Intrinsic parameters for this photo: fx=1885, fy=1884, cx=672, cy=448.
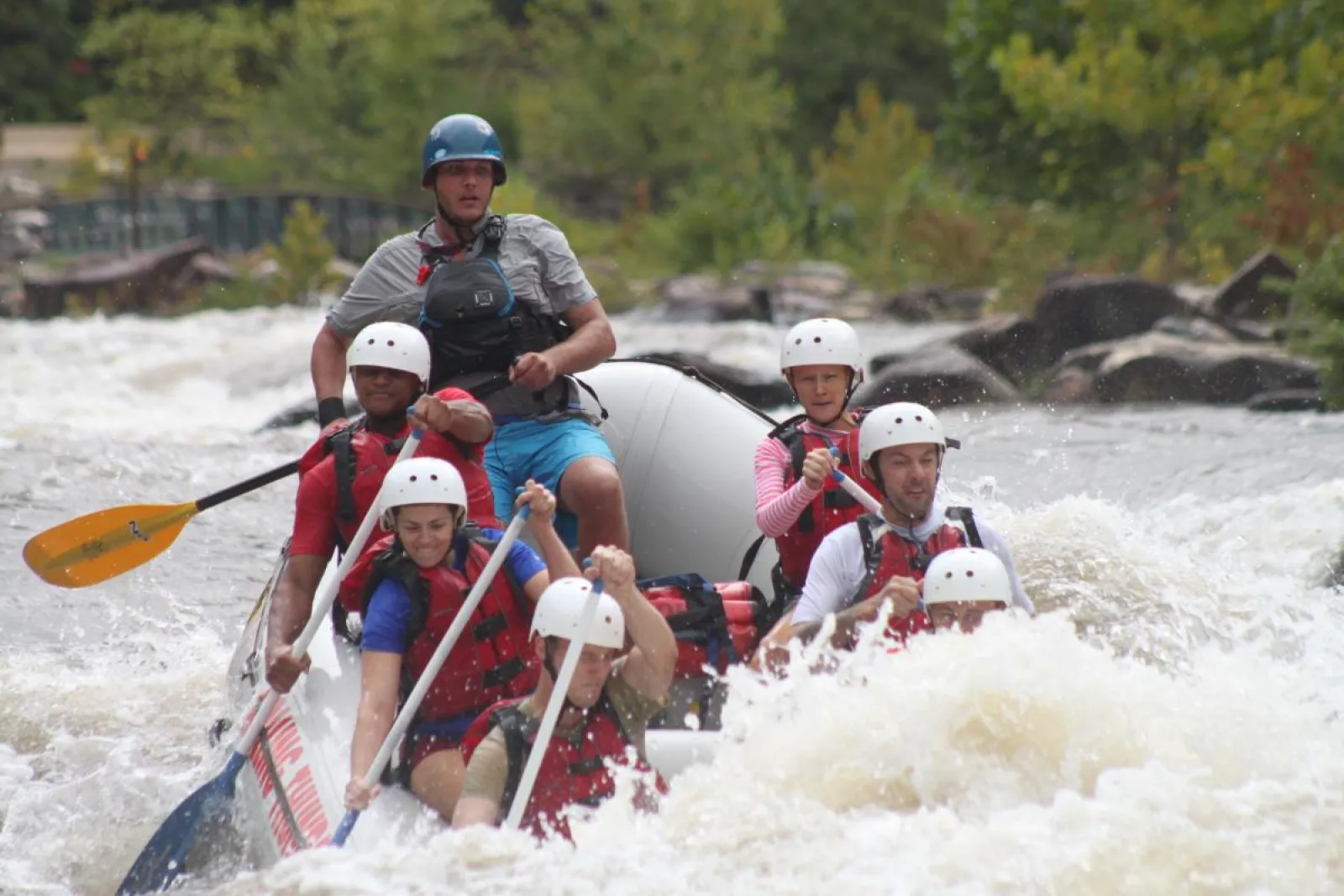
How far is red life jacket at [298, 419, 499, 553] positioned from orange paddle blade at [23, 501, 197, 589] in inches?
48.5

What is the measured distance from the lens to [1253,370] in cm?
1325

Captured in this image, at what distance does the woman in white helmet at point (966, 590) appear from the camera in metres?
4.40

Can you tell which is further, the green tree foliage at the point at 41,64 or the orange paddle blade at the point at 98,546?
the green tree foliage at the point at 41,64

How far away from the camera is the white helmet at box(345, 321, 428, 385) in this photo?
494cm

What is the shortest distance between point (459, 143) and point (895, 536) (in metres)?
1.68

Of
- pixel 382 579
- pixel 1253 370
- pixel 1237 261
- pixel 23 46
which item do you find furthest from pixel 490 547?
pixel 23 46

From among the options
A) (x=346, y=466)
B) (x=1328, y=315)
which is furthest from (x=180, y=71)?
(x=346, y=466)

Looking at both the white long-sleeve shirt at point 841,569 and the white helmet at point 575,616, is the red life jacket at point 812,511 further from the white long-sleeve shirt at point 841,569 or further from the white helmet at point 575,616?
the white helmet at point 575,616

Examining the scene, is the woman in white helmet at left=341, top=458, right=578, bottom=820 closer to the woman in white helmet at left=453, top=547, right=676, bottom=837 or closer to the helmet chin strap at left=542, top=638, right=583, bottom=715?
the woman in white helmet at left=453, top=547, right=676, bottom=837

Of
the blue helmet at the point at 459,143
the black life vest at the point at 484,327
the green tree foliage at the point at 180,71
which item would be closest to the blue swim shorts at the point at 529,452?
the black life vest at the point at 484,327

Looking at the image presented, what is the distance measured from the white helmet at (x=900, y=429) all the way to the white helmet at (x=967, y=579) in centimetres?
38

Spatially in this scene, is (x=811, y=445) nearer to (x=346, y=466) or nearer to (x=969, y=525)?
(x=969, y=525)

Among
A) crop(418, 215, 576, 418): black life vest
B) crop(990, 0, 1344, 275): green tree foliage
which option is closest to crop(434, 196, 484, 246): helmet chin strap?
crop(418, 215, 576, 418): black life vest

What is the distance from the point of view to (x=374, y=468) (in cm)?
500
